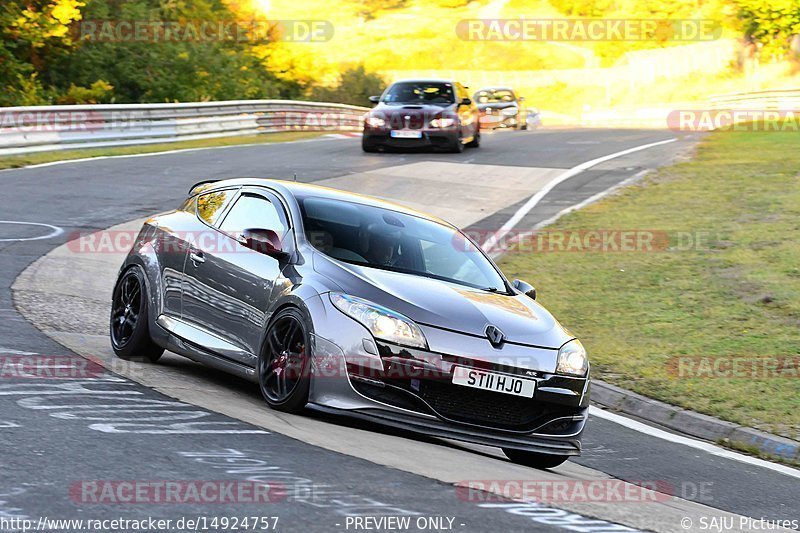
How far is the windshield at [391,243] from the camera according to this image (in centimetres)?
823

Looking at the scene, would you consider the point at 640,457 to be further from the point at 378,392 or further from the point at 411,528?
the point at 411,528

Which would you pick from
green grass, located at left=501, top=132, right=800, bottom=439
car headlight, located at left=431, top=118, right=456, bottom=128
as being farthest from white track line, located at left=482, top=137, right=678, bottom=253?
car headlight, located at left=431, top=118, right=456, bottom=128

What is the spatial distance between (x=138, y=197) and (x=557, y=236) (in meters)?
6.71

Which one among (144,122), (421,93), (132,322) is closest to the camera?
(132,322)

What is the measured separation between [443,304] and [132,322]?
2926 mm

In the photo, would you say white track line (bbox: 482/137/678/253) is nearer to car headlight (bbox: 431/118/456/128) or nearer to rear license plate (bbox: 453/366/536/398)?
car headlight (bbox: 431/118/456/128)

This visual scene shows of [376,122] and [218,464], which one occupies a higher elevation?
[376,122]

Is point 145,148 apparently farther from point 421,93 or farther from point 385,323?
point 385,323

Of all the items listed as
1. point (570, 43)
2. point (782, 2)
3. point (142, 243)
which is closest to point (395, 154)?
point (142, 243)

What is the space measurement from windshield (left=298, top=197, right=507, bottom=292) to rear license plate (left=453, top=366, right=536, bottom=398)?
3.83 ft

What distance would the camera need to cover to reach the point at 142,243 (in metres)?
9.65

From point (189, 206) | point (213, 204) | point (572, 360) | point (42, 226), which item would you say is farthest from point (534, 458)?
point (42, 226)

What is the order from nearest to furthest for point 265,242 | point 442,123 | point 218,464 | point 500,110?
point 218,464
point 265,242
point 442,123
point 500,110

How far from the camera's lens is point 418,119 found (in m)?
28.4
